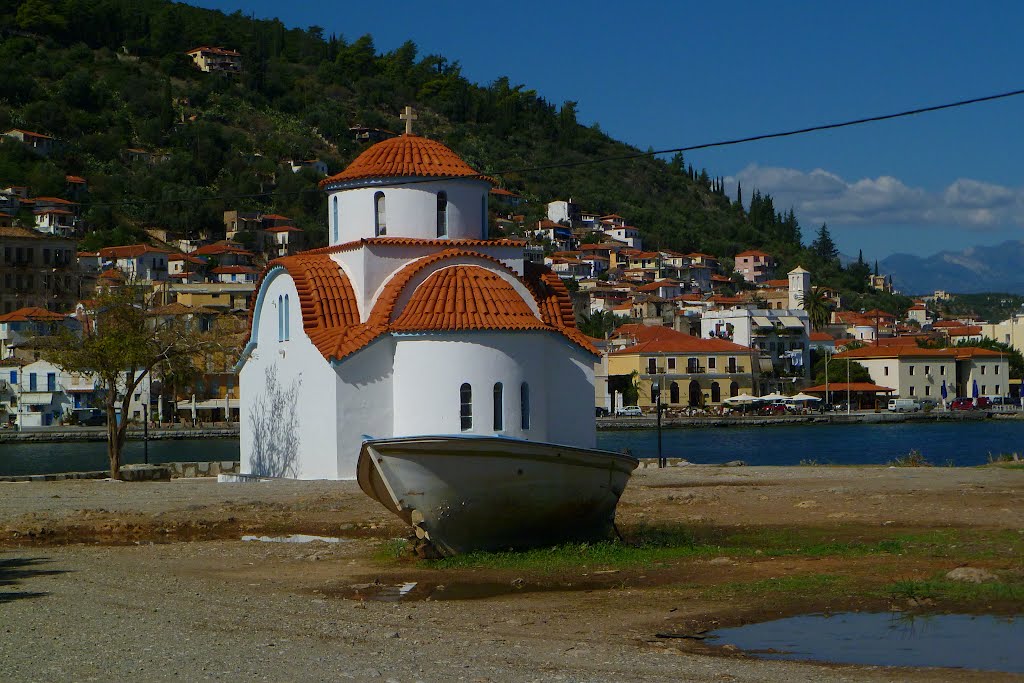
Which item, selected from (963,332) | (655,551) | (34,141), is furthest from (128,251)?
(655,551)

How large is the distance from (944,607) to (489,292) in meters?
17.7

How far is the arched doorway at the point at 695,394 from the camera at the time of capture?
343 ft

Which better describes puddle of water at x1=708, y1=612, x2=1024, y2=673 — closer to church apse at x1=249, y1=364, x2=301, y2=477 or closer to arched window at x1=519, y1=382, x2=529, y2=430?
arched window at x1=519, y1=382, x2=529, y2=430

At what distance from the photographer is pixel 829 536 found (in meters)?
Answer: 18.0

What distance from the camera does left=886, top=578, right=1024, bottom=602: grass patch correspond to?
13320 mm

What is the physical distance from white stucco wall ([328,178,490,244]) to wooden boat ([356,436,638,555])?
49.8ft

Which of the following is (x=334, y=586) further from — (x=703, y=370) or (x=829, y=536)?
(x=703, y=370)

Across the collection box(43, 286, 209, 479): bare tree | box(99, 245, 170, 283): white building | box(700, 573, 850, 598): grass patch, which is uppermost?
box(99, 245, 170, 283): white building

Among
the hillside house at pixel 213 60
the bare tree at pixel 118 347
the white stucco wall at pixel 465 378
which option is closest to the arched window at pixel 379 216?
the white stucco wall at pixel 465 378

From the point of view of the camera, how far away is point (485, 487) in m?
16.6

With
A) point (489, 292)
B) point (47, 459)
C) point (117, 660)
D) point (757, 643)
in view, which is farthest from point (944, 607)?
Answer: point (47, 459)

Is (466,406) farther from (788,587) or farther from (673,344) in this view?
(673,344)

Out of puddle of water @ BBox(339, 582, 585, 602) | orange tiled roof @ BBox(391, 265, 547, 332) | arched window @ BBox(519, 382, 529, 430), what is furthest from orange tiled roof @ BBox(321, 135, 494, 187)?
puddle of water @ BBox(339, 582, 585, 602)

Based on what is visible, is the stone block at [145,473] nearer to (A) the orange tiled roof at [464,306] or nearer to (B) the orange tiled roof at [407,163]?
(B) the orange tiled roof at [407,163]
